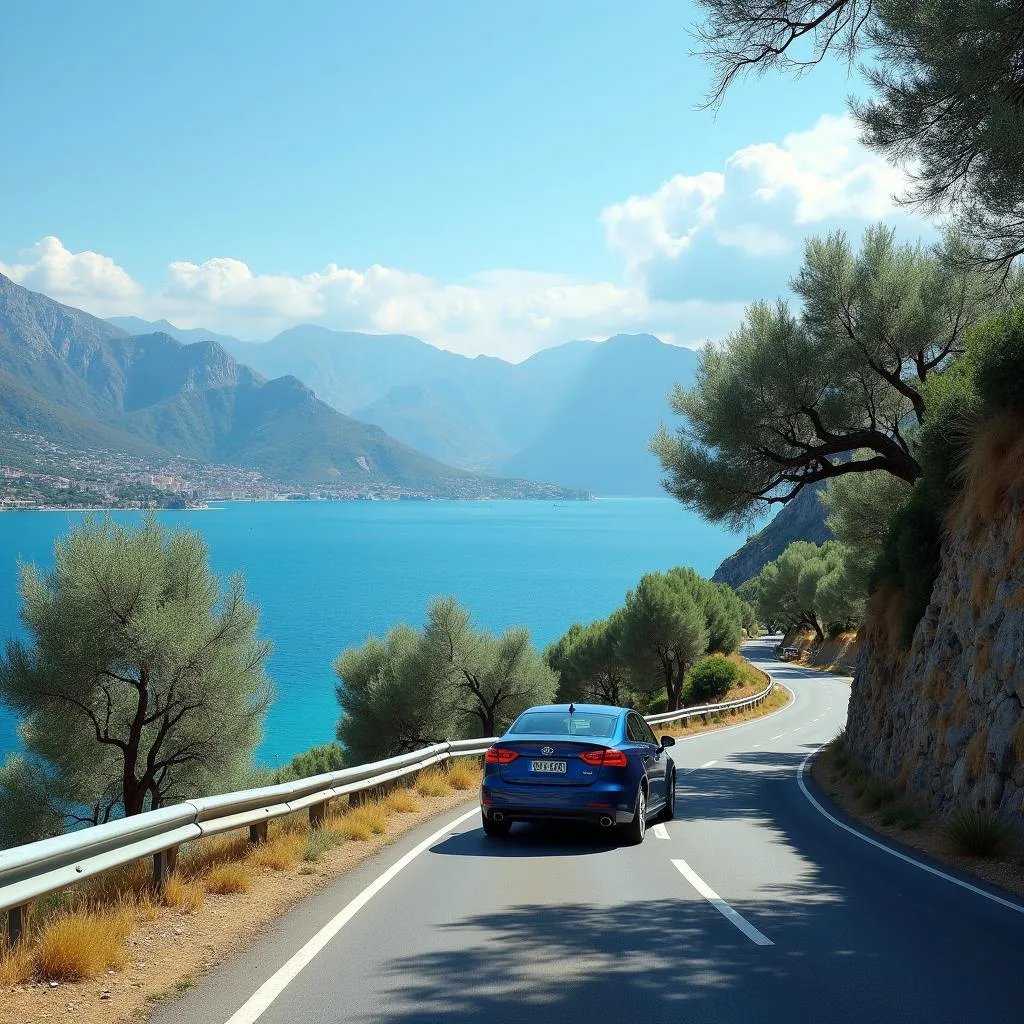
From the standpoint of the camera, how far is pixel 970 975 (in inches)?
224

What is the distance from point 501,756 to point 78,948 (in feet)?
18.6

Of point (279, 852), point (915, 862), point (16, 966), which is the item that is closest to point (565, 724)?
point (279, 852)

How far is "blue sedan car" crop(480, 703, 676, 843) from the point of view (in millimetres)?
Result: 10227

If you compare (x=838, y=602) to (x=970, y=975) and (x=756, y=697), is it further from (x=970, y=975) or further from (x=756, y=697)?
(x=970, y=975)

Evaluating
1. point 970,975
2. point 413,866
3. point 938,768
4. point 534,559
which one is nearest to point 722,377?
point 938,768

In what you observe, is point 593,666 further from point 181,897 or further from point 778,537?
point 778,537

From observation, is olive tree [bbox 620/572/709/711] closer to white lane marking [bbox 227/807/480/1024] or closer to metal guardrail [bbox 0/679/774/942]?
metal guardrail [bbox 0/679/774/942]

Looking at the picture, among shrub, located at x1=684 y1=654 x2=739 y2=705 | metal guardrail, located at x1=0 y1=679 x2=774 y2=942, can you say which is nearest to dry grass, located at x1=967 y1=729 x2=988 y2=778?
metal guardrail, located at x1=0 y1=679 x2=774 y2=942

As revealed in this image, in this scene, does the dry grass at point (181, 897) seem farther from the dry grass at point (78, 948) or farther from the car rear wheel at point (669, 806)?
the car rear wheel at point (669, 806)

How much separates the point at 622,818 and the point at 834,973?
4.82m

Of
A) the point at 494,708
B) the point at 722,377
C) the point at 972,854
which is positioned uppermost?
the point at 722,377

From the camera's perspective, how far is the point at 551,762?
10.3 meters

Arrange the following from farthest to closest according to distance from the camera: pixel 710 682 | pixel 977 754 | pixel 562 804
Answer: pixel 710 682 < pixel 977 754 < pixel 562 804

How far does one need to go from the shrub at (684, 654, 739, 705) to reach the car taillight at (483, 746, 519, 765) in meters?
42.5
